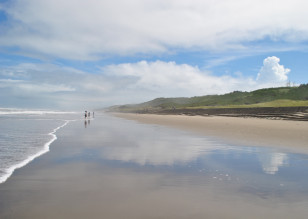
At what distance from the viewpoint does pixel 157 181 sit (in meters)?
5.84

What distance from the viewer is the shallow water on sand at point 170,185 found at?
13.7 feet

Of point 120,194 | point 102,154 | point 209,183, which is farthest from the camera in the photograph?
point 102,154

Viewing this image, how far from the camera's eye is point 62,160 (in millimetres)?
8234

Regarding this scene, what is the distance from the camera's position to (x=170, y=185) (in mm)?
5543

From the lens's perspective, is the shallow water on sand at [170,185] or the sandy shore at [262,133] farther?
the sandy shore at [262,133]

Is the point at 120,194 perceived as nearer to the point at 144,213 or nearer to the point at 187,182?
the point at 144,213

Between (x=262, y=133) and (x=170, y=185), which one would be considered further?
(x=262, y=133)

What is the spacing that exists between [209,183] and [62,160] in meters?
5.10

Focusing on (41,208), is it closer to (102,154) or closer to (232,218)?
(232,218)

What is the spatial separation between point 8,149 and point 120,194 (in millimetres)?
7144

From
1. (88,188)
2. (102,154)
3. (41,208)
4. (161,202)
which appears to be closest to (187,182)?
(161,202)

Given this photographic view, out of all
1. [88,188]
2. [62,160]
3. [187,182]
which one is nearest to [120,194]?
[88,188]

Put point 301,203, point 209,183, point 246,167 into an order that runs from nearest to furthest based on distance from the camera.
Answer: point 301,203, point 209,183, point 246,167

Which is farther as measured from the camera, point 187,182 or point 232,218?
point 187,182
